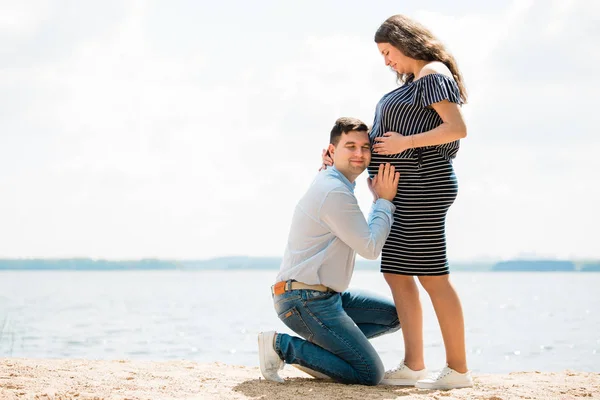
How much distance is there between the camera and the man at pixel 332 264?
13.6 ft

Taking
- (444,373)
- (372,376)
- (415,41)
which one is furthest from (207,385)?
(415,41)

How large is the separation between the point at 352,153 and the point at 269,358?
1.33 metres

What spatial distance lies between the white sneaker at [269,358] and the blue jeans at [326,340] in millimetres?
37

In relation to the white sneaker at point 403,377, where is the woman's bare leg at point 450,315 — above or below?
above

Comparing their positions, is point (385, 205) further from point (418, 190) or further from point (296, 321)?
point (296, 321)

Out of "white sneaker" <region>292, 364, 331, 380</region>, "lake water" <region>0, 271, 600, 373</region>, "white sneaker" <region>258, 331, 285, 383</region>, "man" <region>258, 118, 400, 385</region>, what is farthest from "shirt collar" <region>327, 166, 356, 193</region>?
"lake water" <region>0, 271, 600, 373</region>

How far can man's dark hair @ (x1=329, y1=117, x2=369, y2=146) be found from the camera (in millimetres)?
4309

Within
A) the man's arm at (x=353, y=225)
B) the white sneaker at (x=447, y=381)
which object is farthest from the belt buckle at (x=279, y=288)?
the white sneaker at (x=447, y=381)

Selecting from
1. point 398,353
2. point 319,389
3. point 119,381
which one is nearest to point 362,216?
point 319,389

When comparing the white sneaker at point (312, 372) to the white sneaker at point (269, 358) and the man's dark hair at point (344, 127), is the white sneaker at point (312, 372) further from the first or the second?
the man's dark hair at point (344, 127)

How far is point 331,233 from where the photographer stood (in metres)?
4.22

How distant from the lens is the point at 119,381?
4.25 meters

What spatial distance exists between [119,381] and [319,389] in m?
1.17

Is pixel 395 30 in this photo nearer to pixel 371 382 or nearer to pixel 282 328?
pixel 371 382
